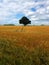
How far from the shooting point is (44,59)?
12023mm

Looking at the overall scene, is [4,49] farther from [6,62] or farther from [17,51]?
[6,62]

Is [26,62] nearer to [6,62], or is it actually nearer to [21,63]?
[21,63]

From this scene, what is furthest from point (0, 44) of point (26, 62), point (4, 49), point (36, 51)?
point (26, 62)

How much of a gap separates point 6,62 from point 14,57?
2.79 feet

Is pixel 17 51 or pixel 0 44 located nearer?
pixel 17 51

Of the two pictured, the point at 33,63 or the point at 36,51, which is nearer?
the point at 33,63

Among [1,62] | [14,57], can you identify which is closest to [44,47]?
[14,57]

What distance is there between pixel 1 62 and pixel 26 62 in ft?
4.41

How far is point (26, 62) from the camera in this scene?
446 inches

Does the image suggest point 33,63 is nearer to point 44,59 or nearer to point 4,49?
point 44,59

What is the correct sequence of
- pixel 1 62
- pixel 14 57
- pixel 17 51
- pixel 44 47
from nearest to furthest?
pixel 1 62
pixel 14 57
pixel 17 51
pixel 44 47

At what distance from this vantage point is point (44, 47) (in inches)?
558

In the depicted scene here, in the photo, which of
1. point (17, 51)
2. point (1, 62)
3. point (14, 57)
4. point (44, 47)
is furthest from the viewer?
point (44, 47)

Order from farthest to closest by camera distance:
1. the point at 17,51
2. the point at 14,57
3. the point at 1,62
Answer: the point at 17,51, the point at 14,57, the point at 1,62
